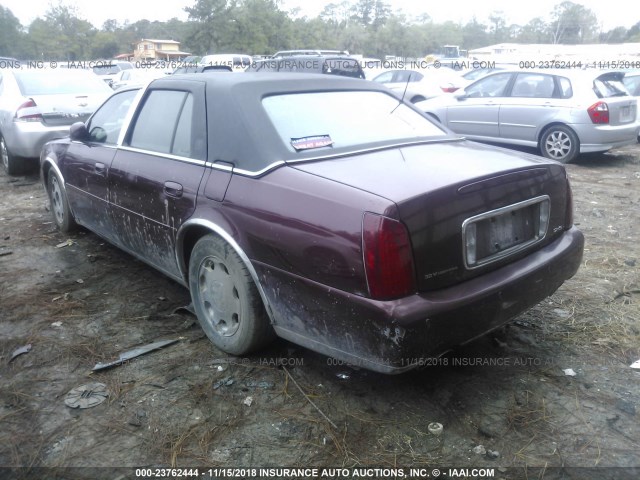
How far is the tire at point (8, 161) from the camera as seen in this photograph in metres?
8.41

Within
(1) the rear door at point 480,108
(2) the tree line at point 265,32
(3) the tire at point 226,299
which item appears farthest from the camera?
(2) the tree line at point 265,32

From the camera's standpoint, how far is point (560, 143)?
9.31 meters

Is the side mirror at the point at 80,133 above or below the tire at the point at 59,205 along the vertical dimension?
above

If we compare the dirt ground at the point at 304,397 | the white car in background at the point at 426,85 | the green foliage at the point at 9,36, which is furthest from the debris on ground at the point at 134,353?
the green foliage at the point at 9,36

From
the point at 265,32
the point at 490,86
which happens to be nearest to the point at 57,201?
the point at 490,86

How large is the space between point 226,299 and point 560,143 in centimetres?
775

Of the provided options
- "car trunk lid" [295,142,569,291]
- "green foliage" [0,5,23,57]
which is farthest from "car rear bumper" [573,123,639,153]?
"green foliage" [0,5,23,57]

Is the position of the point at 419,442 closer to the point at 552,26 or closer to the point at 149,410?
the point at 149,410

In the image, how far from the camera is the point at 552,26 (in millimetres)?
86438

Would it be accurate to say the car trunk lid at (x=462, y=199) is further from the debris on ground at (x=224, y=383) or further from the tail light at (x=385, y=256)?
the debris on ground at (x=224, y=383)

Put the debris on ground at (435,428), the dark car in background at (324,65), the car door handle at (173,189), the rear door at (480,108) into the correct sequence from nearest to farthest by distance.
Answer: the debris on ground at (435,428) → the car door handle at (173,189) → the rear door at (480,108) → the dark car in background at (324,65)

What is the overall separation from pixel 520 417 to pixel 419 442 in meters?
0.55

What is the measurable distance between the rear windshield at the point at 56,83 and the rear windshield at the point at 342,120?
6190 millimetres

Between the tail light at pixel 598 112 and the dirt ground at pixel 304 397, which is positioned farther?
the tail light at pixel 598 112
